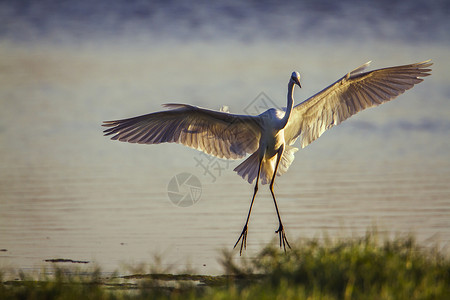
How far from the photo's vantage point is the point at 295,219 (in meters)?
8.26

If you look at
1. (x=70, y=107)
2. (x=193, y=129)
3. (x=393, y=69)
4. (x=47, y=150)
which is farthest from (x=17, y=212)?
(x=70, y=107)

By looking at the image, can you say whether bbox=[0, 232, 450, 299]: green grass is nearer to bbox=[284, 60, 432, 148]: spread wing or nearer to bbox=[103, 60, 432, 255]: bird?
bbox=[103, 60, 432, 255]: bird

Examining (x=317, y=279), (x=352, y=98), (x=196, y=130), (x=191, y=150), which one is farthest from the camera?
(x=191, y=150)

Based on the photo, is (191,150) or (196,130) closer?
(196,130)

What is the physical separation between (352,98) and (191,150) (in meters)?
4.29

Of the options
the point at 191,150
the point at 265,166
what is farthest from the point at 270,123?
the point at 191,150

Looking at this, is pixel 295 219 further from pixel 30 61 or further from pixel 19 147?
pixel 30 61

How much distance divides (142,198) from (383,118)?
6307 millimetres

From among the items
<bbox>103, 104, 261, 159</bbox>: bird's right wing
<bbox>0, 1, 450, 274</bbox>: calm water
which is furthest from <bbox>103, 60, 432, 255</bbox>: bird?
<bbox>0, 1, 450, 274</bbox>: calm water

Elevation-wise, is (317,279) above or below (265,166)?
below

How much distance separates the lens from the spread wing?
819 centimetres

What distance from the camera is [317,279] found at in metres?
4.90

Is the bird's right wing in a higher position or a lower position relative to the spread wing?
lower

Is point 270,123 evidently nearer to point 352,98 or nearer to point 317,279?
point 352,98
